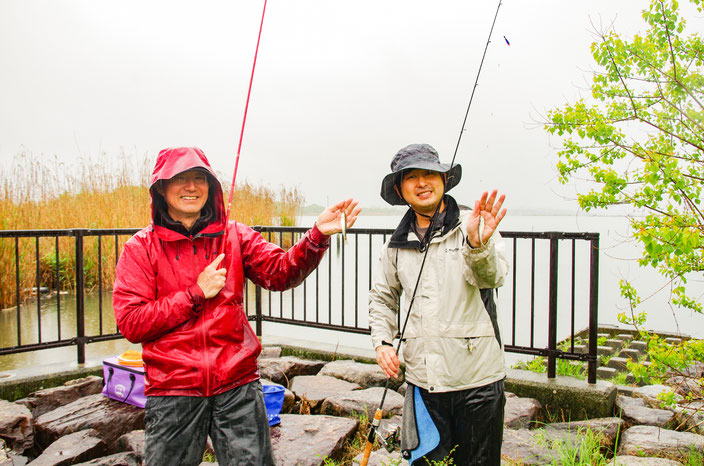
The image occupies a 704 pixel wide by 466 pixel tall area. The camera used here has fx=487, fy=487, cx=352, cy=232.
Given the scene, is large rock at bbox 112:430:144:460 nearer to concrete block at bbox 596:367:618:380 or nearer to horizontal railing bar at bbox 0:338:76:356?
horizontal railing bar at bbox 0:338:76:356

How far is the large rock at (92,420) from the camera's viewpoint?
335cm

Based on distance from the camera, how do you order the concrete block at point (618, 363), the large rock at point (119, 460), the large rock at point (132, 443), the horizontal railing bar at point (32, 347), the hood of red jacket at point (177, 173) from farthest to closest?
the concrete block at point (618, 363)
the horizontal railing bar at point (32, 347)
the large rock at point (132, 443)
the large rock at point (119, 460)
the hood of red jacket at point (177, 173)

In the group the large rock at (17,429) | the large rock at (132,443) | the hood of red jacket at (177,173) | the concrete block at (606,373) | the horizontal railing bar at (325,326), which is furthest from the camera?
the concrete block at (606,373)

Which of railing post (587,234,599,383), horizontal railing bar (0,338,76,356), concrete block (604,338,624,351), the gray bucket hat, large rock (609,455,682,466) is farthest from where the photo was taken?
concrete block (604,338,624,351)

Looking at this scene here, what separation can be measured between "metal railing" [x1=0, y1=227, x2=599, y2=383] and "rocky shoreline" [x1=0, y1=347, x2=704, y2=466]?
51 cm

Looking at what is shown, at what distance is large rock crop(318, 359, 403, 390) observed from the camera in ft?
14.0

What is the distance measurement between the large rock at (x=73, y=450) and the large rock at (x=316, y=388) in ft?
4.70

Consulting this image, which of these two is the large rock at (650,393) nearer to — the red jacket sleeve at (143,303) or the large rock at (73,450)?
the red jacket sleeve at (143,303)

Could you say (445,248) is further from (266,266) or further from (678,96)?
(678,96)

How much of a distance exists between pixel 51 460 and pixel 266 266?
1965mm

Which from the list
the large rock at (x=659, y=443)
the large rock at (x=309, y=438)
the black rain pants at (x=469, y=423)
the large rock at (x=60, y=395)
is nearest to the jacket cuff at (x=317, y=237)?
the black rain pants at (x=469, y=423)

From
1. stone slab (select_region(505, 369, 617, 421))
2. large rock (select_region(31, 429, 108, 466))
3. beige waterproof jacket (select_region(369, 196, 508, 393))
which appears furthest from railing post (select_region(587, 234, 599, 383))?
large rock (select_region(31, 429, 108, 466))

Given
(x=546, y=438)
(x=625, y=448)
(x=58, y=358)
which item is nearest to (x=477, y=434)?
(x=546, y=438)

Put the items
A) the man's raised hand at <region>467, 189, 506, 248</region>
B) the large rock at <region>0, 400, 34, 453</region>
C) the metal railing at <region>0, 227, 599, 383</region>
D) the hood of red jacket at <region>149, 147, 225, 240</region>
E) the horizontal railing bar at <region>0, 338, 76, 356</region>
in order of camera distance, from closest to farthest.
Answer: the man's raised hand at <region>467, 189, 506, 248</region> < the hood of red jacket at <region>149, 147, 225, 240</region> < the large rock at <region>0, 400, 34, 453</region> < the metal railing at <region>0, 227, 599, 383</region> < the horizontal railing bar at <region>0, 338, 76, 356</region>
